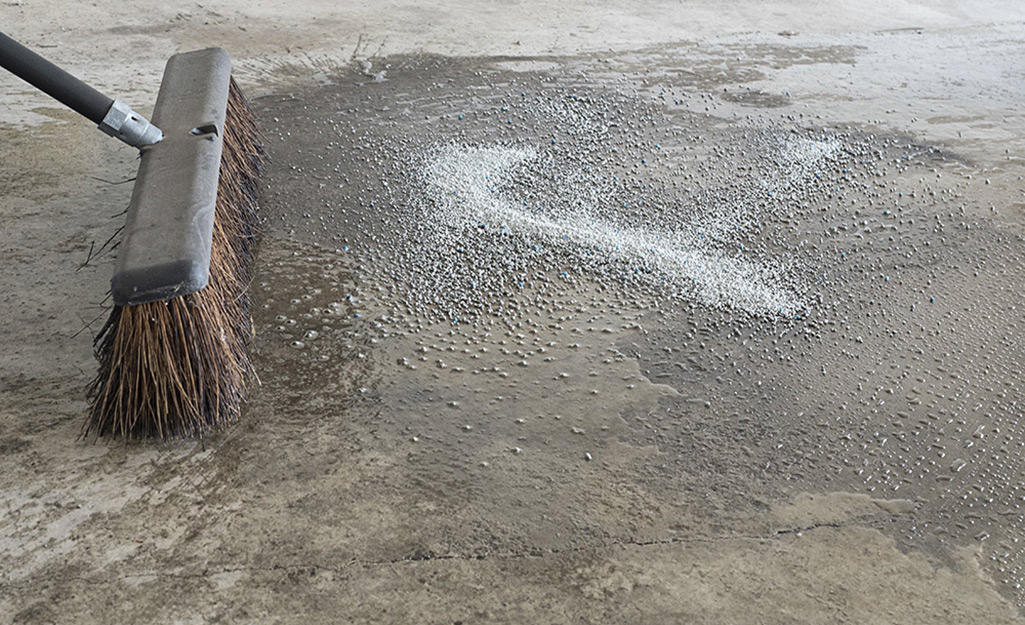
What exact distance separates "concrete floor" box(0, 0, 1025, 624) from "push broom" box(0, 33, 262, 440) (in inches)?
3.4

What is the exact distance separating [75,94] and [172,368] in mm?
801

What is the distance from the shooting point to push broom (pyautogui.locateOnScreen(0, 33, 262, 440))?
1.83m

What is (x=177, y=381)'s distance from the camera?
75.0 inches

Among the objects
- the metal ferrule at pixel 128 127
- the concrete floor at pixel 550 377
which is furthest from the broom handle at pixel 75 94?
the concrete floor at pixel 550 377

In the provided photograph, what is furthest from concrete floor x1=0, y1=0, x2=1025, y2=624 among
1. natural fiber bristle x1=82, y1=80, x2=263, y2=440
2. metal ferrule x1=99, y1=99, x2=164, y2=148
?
metal ferrule x1=99, y1=99, x2=164, y2=148

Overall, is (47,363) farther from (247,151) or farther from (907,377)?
(907,377)

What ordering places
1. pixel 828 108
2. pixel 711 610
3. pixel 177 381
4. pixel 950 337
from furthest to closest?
1. pixel 828 108
2. pixel 950 337
3. pixel 177 381
4. pixel 711 610

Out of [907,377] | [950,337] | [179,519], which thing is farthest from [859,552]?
[179,519]

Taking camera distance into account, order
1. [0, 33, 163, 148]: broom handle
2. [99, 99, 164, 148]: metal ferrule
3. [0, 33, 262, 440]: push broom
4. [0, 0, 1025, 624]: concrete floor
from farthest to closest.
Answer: [99, 99, 164, 148]: metal ferrule, [0, 33, 163, 148]: broom handle, [0, 33, 262, 440]: push broom, [0, 0, 1025, 624]: concrete floor

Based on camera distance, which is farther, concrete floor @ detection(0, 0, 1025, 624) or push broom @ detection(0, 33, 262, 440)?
push broom @ detection(0, 33, 262, 440)

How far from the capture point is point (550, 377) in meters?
2.25

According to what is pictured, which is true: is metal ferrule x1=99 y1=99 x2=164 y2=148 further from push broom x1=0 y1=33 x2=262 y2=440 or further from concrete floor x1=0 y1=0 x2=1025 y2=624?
concrete floor x1=0 y1=0 x2=1025 y2=624

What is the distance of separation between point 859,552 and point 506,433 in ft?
2.74

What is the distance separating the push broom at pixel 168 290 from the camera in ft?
6.02
